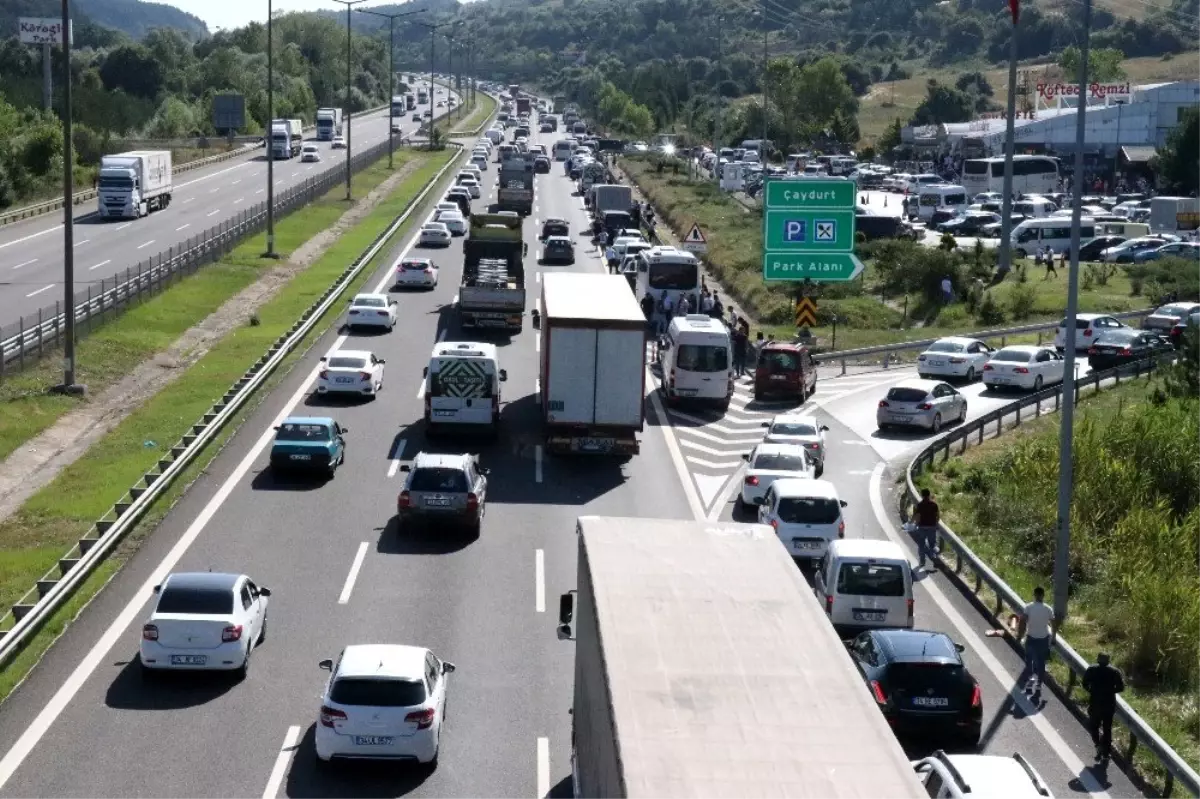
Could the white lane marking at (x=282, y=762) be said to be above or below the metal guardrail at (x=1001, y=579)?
below

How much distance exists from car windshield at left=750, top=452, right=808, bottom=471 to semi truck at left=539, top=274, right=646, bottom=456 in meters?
3.57

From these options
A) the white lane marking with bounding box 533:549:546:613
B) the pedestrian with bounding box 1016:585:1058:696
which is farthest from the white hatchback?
the pedestrian with bounding box 1016:585:1058:696

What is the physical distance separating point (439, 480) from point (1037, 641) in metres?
11.7

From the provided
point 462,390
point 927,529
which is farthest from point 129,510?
point 927,529

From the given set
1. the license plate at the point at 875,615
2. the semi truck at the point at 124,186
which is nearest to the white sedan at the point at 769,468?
the license plate at the point at 875,615

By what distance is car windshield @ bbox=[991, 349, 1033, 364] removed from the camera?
4912 cm

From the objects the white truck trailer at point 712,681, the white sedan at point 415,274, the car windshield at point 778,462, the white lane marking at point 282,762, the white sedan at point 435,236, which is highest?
the white truck trailer at point 712,681

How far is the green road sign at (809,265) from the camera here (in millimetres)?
48594

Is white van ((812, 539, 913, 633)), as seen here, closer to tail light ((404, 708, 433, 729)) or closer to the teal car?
tail light ((404, 708, 433, 729))

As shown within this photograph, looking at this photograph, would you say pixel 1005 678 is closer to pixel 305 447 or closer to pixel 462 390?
pixel 305 447

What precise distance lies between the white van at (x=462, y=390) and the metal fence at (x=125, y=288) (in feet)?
41.8

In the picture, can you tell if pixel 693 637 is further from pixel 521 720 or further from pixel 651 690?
pixel 521 720

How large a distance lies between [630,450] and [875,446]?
7.41 metres

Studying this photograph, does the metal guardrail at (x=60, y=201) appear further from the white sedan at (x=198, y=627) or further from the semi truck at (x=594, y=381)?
the white sedan at (x=198, y=627)
